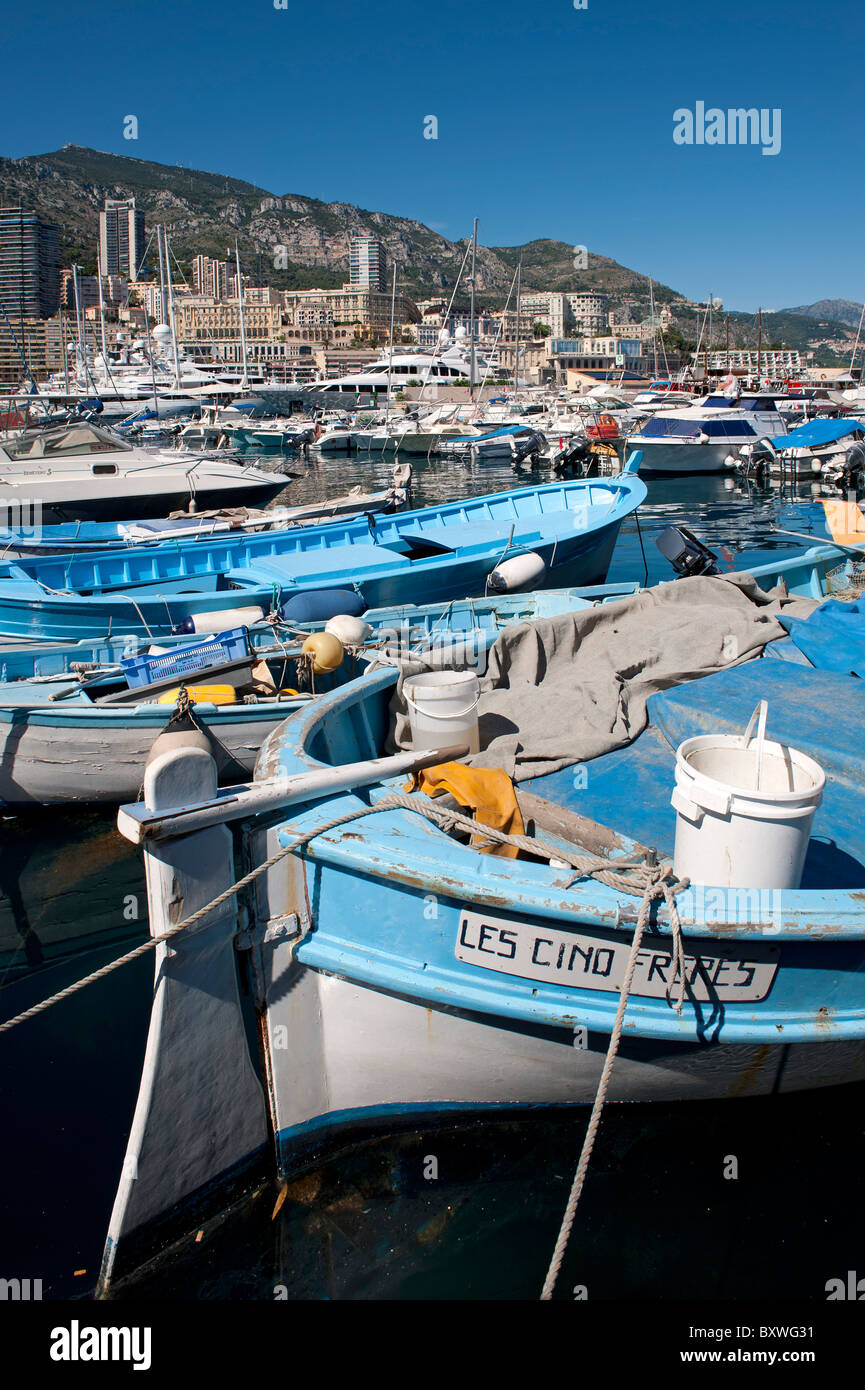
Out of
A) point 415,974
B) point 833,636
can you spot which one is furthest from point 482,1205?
point 833,636

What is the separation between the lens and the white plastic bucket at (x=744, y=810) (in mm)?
3154

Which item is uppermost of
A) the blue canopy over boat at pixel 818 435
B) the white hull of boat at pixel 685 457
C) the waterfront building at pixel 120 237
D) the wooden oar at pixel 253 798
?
the waterfront building at pixel 120 237

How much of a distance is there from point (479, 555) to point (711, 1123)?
7845 mm

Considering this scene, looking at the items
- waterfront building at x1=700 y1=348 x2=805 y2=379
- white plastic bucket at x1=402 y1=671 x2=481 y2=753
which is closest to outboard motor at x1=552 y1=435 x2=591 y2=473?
Result: white plastic bucket at x1=402 y1=671 x2=481 y2=753

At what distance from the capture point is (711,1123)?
424cm

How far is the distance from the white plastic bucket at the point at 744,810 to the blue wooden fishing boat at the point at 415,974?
0.11 metres

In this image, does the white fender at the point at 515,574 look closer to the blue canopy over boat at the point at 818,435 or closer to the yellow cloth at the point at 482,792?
the yellow cloth at the point at 482,792

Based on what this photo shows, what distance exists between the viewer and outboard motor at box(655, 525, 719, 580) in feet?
27.4

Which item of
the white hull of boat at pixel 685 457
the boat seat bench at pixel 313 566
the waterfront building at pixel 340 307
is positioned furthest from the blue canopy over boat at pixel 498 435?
the waterfront building at pixel 340 307

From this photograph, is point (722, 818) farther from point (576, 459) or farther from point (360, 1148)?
point (576, 459)

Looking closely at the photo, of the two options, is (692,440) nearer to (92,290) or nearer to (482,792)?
(482,792)

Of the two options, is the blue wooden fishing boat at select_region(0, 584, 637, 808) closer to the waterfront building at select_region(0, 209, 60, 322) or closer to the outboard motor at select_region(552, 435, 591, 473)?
the outboard motor at select_region(552, 435, 591, 473)

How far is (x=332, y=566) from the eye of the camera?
10648 millimetres
